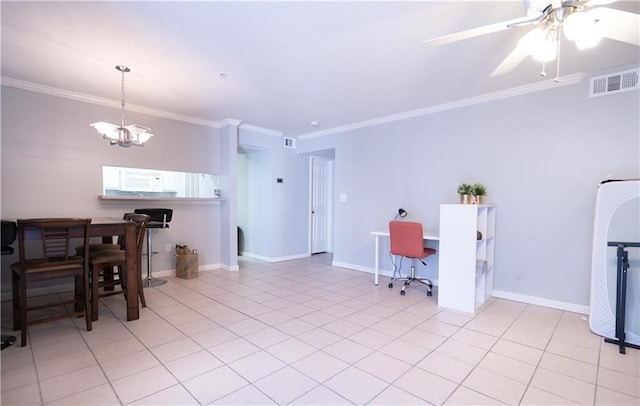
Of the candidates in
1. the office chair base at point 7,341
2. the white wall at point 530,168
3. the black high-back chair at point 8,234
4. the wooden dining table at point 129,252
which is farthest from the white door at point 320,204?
the office chair base at point 7,341

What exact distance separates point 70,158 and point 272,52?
9.57ft

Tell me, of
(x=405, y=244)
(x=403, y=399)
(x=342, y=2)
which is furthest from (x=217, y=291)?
(x=342, y=2)

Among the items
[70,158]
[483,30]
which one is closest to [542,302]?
[483,30]

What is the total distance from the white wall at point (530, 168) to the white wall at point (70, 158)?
10.5 ft

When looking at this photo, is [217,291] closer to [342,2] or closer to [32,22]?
[32,22]

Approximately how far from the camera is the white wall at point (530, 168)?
9.87 feet

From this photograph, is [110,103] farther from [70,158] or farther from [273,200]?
[273,200]

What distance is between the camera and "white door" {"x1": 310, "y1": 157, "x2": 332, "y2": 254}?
20.8ft

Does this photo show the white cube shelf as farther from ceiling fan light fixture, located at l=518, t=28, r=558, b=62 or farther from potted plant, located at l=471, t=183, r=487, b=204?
ceiling fan light fixture, located at l=518, t=28, r=558, b=62

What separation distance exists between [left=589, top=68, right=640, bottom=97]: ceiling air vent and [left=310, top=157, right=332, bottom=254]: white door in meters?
4.34

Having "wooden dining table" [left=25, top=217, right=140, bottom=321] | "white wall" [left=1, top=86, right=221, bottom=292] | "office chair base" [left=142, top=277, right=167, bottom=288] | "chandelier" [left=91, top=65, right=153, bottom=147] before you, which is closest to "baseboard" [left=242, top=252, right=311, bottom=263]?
"white wall" [left=1, top=86, right=221, bottom=292]

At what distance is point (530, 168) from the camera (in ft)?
11.1

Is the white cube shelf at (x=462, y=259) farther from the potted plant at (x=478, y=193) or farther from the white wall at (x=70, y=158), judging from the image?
the white wall at (x=70, y=158)

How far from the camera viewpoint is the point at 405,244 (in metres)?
3.67
